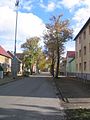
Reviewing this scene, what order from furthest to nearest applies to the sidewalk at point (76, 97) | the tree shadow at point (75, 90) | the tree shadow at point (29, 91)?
the tree shadow at point (29, 91)
the tree shadow at point (75, 90)
the sidewalk at point (76, 97)

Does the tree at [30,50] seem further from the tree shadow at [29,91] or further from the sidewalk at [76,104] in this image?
the sidewalk at [76,104]

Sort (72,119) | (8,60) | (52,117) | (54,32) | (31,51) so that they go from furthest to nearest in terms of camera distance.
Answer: (31,51) < (8,60) < (54,32) < (52,117) < (72,119)

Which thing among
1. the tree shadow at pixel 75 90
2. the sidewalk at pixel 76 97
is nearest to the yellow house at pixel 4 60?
the tree shadow at pixel 75 90

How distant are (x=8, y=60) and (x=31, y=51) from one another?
27.5 metres

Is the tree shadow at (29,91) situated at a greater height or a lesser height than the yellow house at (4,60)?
lesser

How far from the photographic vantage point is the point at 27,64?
11375 cm

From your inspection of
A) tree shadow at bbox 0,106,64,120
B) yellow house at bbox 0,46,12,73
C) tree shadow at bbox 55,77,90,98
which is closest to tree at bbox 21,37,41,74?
yellow house at bbox 0,46,12,73

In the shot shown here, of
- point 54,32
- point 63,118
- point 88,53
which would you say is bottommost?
point 63,118

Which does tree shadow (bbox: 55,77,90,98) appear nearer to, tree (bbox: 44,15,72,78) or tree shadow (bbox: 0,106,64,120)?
tree shadow (bbox: 0,106,64,120)

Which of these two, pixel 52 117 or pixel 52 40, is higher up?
pixel 52 40

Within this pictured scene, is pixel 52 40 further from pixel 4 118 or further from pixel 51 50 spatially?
pixel 4 118

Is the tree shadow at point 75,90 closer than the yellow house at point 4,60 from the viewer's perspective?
Yes

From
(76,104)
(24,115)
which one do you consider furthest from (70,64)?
(24,115)

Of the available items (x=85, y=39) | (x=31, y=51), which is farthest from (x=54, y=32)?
(x=31, y=51)
